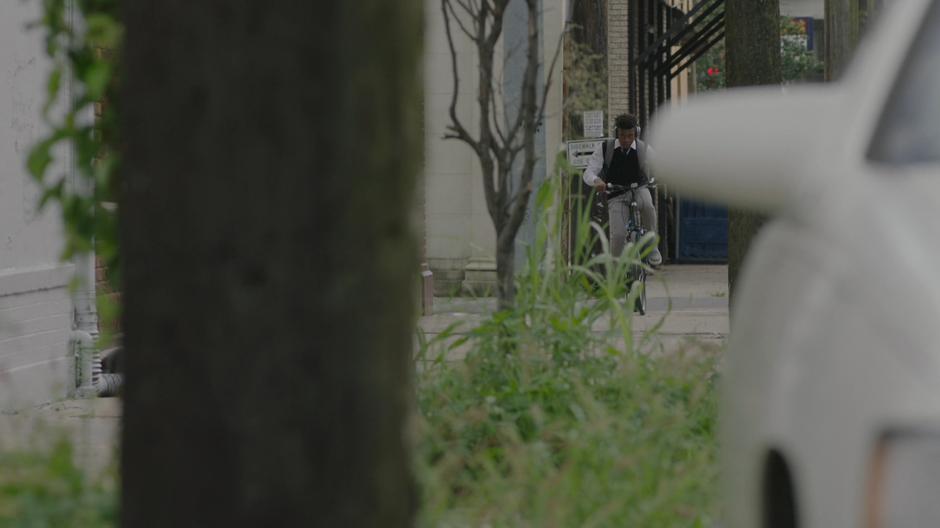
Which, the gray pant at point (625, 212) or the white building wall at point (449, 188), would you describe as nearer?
the gray pant at point (625, 212)

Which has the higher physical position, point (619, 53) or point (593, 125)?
point (619, 53)

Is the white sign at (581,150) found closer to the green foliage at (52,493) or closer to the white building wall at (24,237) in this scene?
the white building wall at (24,237)

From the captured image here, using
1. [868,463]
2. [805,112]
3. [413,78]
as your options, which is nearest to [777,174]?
[805,112]

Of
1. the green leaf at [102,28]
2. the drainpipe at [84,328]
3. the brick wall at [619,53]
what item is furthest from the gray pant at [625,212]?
the green leaf at [102,28]

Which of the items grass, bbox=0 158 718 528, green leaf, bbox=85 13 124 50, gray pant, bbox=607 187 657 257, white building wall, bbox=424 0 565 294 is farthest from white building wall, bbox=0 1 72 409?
white building wall, bbox=424 0 565 294

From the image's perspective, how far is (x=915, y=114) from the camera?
9.50ft

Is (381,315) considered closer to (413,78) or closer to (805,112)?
(413,78)

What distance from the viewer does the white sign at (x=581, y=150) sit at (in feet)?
62.6

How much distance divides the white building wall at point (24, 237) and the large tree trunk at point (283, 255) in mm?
7071

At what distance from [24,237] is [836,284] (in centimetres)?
816

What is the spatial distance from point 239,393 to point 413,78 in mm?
512

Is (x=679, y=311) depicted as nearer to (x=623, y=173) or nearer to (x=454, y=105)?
(x=623, y=173)

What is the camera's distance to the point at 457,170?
2050 centimetres

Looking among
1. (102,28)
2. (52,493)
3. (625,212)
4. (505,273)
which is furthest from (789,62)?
(52,493)
